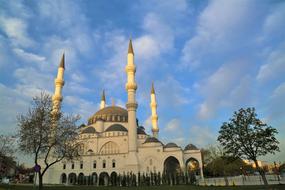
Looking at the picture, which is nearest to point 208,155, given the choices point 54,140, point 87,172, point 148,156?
point 148,156

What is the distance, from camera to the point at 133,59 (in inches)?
2030

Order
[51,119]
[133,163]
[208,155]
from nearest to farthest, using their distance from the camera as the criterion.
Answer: [51,119]
[133,163]
[208,155]

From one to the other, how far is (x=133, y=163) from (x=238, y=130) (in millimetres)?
24801

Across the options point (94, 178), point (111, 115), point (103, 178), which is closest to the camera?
point (94, 178)

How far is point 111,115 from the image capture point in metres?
62.2

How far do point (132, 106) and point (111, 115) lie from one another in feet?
47.6

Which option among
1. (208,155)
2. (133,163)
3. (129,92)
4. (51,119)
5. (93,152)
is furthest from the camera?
(208,155)

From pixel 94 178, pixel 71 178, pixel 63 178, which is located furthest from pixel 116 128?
pixel 63 178

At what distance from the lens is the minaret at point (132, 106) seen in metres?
47.7

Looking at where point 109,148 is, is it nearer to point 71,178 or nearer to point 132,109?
point 71,178

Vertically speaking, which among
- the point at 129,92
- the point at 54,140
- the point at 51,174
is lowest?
the point at 51,174

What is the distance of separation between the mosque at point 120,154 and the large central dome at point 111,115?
11.9 ft

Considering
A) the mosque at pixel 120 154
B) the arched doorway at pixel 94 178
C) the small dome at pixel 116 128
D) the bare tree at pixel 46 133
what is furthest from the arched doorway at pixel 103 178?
the bare tree at pixel 46 133

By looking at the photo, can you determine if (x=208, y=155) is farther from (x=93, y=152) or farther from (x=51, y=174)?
(x=51, y=174)
